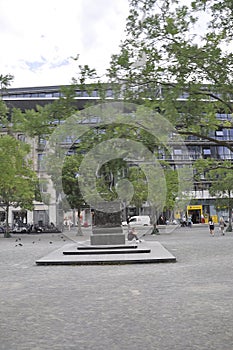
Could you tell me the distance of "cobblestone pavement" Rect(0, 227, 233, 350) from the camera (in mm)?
5957

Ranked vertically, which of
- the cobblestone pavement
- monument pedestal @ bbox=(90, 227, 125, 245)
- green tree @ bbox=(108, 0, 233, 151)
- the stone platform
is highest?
green tree @ bbox=(108, 0, 233, 151)

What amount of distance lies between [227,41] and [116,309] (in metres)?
4.80

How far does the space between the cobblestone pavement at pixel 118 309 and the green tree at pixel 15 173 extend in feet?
51.5

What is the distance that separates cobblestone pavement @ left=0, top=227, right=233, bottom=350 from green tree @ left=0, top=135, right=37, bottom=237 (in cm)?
1569

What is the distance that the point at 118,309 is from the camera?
8016 mm

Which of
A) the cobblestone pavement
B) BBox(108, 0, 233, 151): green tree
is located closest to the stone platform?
the cobblestone pavement

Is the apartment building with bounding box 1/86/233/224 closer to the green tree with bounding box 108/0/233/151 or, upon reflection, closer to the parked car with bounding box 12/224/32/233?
the parked car with bounding box 12/224/32/233

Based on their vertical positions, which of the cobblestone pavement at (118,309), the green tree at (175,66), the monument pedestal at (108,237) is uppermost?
the green tree at (175,66)

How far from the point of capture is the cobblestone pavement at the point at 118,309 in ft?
19.5

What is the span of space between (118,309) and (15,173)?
91.4ft

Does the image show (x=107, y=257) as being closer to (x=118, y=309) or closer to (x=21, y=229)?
(x=118, y=309)

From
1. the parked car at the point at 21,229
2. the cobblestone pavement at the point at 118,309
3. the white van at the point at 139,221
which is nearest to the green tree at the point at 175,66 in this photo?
the cobblestone pavement at the point at 118,309

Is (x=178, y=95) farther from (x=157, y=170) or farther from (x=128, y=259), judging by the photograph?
(x=157, y=170)

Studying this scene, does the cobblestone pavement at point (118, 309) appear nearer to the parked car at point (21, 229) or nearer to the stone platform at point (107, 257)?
the stone platform at point (107, 257)
